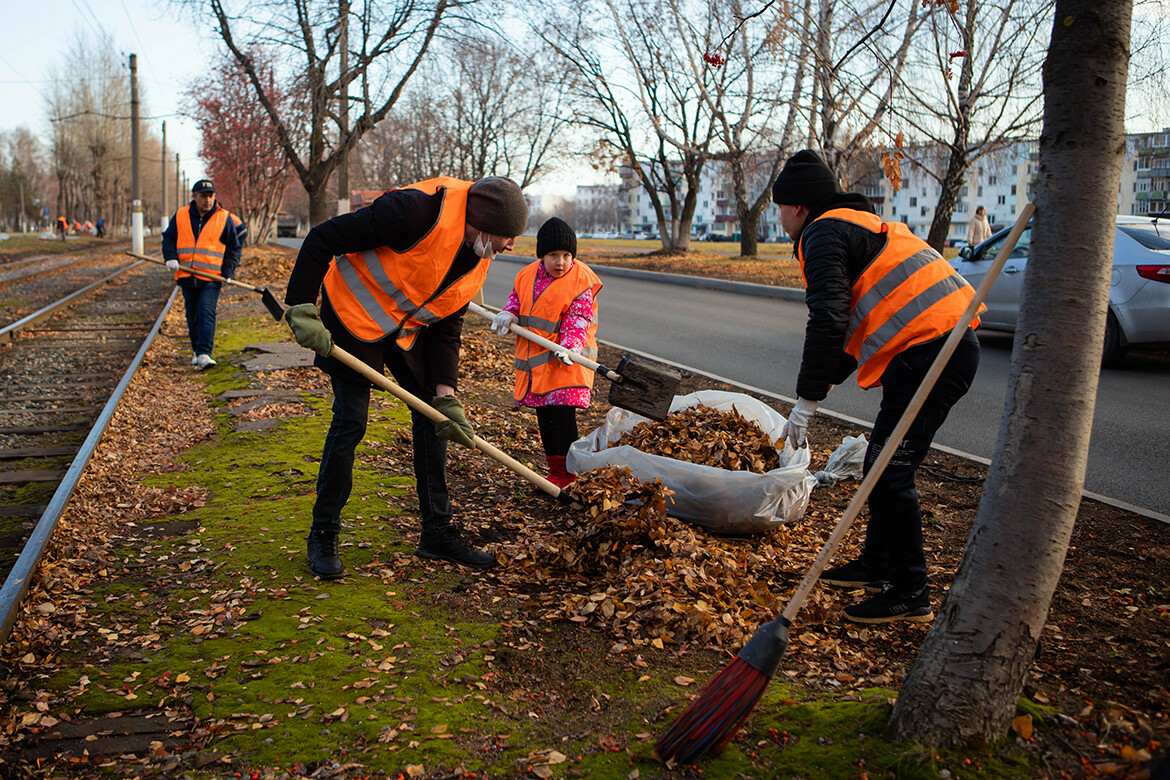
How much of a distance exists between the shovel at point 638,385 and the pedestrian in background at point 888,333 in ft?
4.42

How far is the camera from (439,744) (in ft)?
8.31

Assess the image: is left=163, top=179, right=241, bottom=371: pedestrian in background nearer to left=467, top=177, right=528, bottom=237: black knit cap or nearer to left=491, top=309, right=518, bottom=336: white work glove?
left=491, top=309, right=518, bottom=336: white work glove

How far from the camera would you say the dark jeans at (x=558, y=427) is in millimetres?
5012

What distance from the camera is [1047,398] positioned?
223cm

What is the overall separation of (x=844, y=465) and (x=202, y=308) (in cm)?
677

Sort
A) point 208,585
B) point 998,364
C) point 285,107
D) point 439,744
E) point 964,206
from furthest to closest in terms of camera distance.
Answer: point 964,206
point 285,107
point 998,364
point 208,585
point 439,744

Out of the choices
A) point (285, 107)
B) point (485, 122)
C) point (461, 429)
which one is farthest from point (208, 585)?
point (485, 122)

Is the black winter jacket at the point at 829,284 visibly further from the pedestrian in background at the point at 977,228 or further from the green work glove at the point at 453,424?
the pedestrian in background at the point at 977,228

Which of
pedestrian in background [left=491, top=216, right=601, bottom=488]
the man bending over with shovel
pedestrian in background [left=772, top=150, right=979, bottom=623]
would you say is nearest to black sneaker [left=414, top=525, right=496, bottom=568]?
the man bending over with shovel

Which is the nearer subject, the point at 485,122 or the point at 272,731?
the point at 272,731

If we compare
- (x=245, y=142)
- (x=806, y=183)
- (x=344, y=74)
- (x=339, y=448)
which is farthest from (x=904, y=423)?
(x=245, y=142)

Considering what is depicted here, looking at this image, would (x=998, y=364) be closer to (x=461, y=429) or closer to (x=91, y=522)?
(x=461, y=429)

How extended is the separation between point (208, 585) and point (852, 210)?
3117mm

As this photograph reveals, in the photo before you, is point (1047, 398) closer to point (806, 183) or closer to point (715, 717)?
point (715, 717)
